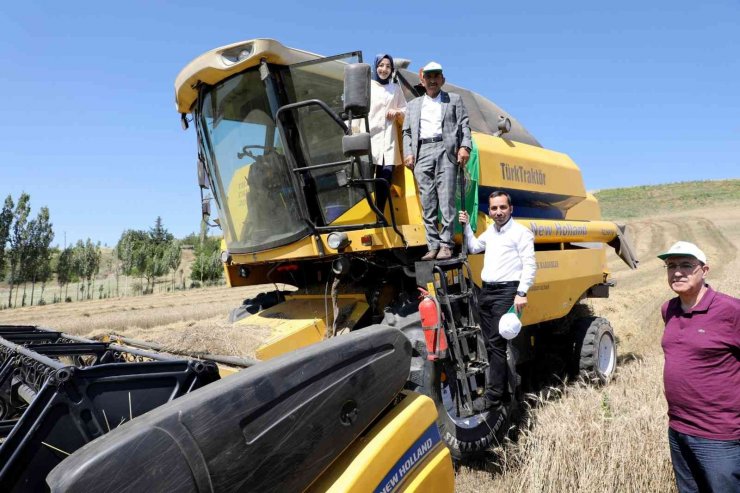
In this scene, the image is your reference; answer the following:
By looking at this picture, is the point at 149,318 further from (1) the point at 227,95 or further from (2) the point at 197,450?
(2) the point at 197,450

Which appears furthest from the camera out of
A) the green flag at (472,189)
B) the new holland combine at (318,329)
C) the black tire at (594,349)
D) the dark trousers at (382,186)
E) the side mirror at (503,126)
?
the black tire at (594,349)

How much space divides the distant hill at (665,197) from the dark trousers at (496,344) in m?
45.3

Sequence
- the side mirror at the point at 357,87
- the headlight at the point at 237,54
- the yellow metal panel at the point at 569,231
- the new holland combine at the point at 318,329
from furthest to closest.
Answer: the yellow metal panel at the point at 569,231 < the headlight at the point at 237,54 < the side mirror at the point at 357,87 < the new holland combine at the point at 318,329

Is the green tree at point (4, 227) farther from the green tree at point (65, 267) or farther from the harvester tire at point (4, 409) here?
the harvester tire at point (4, 409)

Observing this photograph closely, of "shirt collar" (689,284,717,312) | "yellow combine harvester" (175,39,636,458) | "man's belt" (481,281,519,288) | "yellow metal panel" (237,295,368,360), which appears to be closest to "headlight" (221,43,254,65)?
"yellow combine harvester" (175,39,636,458)

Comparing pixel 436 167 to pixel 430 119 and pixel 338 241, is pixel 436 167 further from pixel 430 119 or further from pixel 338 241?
pixel 338 241

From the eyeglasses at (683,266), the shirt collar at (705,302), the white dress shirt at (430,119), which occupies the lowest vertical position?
the shirt collar at (705,302)

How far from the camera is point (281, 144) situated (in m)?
3.93

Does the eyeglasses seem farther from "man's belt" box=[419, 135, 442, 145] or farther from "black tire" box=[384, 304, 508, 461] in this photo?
"man's belt" box=[419, 135, 442, 145]

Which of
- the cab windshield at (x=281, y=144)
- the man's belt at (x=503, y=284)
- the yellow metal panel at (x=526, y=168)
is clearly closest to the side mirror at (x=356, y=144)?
the cab windshield at (x=281, y=144)

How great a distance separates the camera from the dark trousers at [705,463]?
242 centimetres

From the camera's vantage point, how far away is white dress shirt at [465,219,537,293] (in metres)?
3.87

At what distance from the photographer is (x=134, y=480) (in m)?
1.20

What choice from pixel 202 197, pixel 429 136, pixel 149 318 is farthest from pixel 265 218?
pixel 149 318
